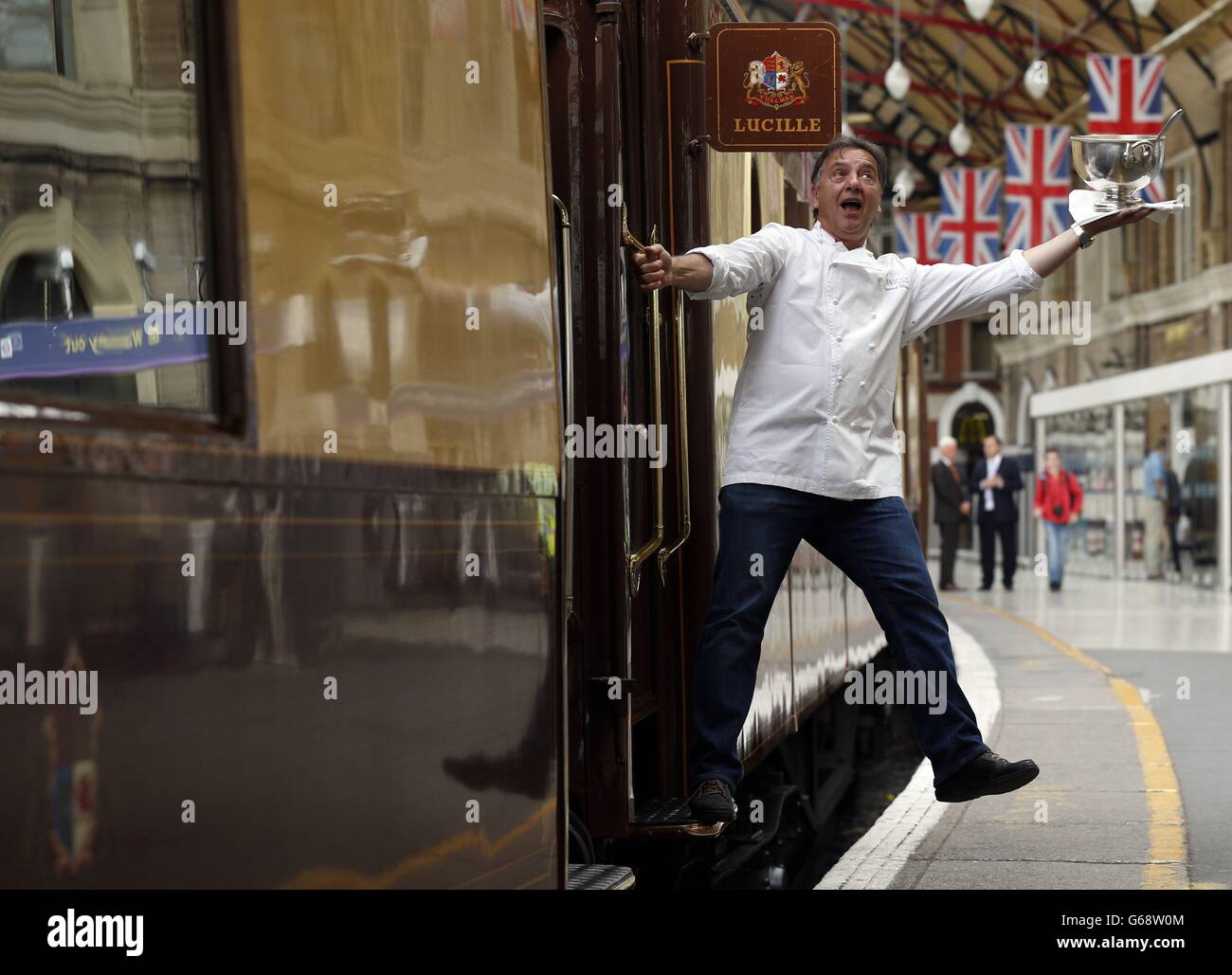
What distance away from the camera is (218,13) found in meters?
2.45

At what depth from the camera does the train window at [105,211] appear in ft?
6.87

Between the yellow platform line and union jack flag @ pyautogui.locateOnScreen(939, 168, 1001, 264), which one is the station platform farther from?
union jack flag @ pyautogui.locateOnScreen(939, 168, 1001, 264)

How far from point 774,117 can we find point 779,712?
2027mm

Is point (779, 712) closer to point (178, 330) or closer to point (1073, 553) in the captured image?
point (178, 330)

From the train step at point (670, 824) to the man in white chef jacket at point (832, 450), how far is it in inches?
1.4

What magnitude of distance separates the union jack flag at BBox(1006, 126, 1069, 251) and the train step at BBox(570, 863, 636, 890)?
22605 millimetres

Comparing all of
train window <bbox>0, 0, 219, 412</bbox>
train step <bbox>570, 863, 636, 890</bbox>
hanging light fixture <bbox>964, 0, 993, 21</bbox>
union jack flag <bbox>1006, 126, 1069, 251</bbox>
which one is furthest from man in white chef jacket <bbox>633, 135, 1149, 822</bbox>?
union jack flag <bbox>1006, 126, 1069, 251</bbox>

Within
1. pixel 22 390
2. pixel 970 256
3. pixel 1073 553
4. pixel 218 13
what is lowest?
pixel 1073 553

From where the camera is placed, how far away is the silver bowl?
430 cm

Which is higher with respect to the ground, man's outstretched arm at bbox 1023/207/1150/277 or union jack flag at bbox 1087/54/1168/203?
union jack flag at bbox 1087/54/1168/203

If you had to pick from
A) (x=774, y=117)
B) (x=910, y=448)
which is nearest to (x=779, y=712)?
(x=774, y=117)

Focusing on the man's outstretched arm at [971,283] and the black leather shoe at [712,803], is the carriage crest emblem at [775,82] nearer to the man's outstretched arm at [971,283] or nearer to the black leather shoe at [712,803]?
the man's outstretched arm at [971,283]

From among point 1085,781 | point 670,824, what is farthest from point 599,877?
point 1085,781

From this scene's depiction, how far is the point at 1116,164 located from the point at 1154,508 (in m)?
20.7
